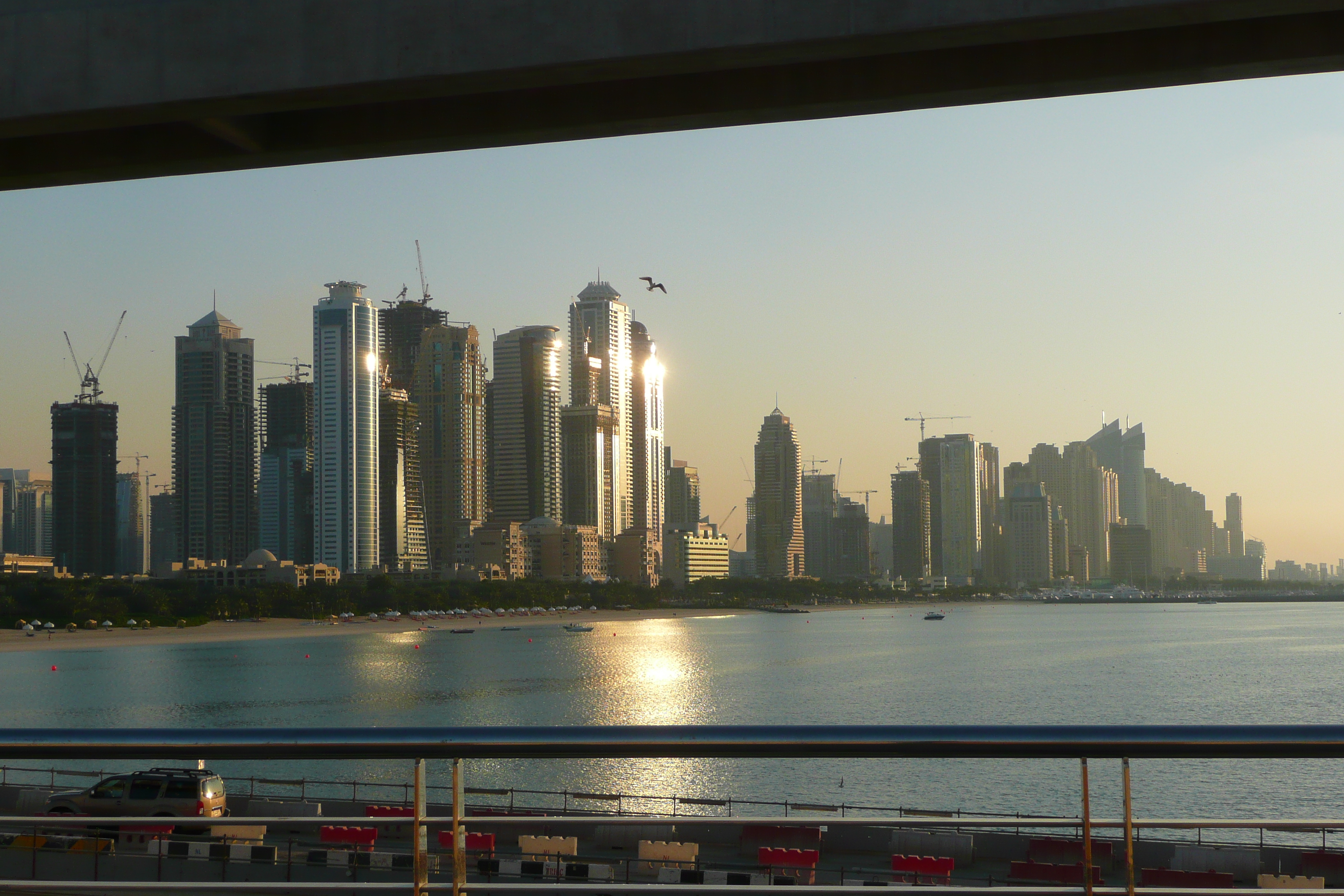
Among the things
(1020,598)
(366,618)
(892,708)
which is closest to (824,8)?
(892,708)

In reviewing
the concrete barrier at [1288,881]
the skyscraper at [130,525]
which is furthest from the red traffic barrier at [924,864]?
the skyscraper at [130,525]

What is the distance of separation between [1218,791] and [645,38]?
3082 cm

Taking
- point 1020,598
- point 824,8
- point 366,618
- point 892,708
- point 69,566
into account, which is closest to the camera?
point 824,8

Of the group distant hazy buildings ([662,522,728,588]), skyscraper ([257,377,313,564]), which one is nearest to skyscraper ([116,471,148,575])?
skyscraper ([257,377,313,564])

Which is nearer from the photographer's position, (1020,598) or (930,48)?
(930,48)

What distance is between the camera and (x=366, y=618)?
109125 millimetres

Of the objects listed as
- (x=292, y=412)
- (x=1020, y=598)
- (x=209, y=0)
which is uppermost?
(x=292, y=412)

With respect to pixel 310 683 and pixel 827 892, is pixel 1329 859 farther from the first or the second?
pixel 310 683

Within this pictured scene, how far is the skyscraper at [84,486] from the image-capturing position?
471ft

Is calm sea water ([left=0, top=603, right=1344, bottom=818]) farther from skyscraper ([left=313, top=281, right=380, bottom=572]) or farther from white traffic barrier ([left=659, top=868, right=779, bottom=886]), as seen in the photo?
skyscraper ([left=313, top=281, right=380, bottom=572])

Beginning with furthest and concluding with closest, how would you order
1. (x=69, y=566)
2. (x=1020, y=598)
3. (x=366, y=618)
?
1. (x=1020, y=598)
2. (x=69, y=566)
3. (x=366, y=618)

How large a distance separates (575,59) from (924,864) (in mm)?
12227

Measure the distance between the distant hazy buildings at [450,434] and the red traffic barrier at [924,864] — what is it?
16672cm

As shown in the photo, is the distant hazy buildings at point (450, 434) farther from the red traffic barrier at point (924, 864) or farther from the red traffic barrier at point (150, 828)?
the red traffic barrier at point (150, 828)
